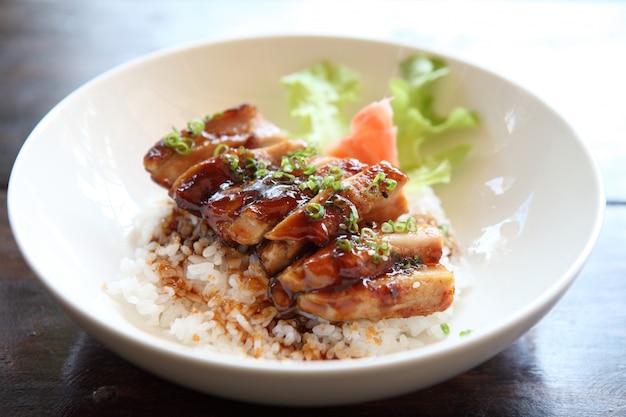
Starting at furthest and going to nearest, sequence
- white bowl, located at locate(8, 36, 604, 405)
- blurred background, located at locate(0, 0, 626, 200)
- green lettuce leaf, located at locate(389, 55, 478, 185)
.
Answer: blurred background, located at locate(0, 0, 626, 200) → green lettuce leaf, located at locate(389, 55, 478, 185) → white bowl, located at locate(8, 36, 604, 405)

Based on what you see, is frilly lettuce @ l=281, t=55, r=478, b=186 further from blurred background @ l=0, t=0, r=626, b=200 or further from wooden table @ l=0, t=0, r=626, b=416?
blurred background @ l=0, t=0, r=626, b=200

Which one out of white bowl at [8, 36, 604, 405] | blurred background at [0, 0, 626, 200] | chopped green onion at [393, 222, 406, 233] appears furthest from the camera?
blurred background at [0, 0, 626, 200]

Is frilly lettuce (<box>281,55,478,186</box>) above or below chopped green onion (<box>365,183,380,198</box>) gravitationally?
below

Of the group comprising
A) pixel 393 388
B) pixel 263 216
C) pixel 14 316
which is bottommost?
pixel 14 316

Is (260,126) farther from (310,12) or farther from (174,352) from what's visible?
(310,12)

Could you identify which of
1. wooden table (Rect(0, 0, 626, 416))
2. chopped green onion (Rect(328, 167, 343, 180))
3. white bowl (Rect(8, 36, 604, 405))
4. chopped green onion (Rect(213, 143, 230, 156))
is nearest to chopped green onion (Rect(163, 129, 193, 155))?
chopped green onion (Rect(213, 143, 230, 156))

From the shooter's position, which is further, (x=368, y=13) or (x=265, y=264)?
(x=368, y=13)

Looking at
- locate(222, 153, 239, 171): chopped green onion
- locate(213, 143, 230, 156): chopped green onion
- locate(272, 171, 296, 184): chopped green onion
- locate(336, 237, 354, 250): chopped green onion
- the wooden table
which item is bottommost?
the wooden table

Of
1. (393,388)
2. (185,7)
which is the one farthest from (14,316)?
(185,7)

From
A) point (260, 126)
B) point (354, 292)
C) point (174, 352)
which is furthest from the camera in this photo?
point (260, 126)
